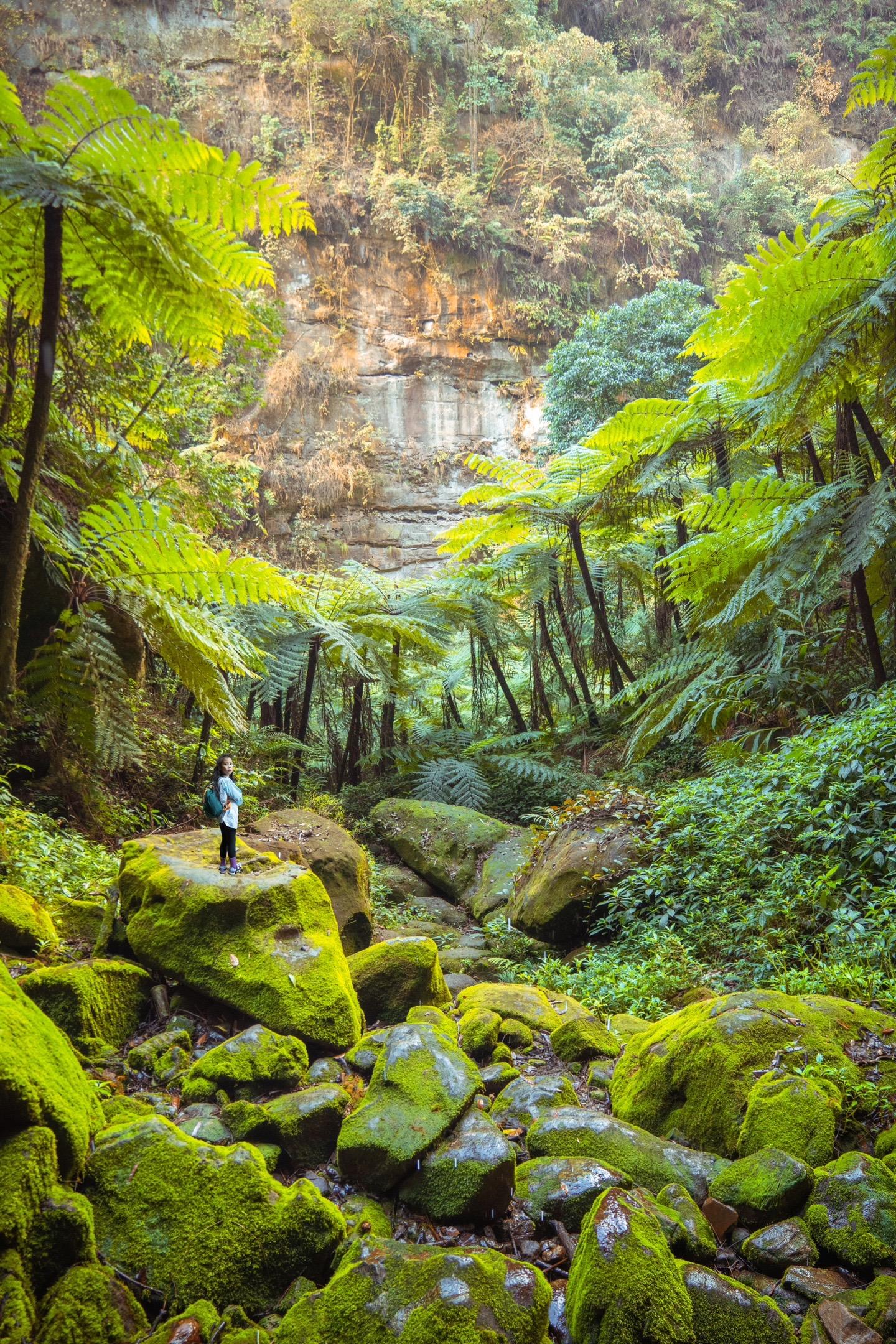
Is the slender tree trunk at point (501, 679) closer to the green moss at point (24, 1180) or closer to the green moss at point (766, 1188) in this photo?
the green moss at point (766, 1188)

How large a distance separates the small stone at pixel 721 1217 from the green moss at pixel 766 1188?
0.10ft

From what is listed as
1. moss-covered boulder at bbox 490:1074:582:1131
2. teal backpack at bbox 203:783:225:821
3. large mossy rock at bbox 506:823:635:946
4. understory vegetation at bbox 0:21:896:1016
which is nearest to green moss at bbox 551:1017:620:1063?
moss-covered boulder at bbox 490:1074:582:1131

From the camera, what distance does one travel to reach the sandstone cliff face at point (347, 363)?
768 inches

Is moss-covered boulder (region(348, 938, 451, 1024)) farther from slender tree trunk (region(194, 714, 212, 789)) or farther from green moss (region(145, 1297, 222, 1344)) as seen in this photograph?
slender tree trunk (region(194, 714, 212, 789))

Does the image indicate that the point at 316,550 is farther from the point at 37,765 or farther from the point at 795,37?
the point at 795,37

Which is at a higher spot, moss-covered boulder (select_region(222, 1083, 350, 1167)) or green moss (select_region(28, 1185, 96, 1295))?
green moss (select_region(28, 1185, 96, 1295))

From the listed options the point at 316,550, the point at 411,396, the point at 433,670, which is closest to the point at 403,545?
the point at 316,550

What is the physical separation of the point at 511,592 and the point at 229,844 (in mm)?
7167

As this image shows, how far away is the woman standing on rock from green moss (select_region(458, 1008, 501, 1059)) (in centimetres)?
124

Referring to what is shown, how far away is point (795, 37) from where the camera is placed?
2206cm

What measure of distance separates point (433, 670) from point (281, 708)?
405cm

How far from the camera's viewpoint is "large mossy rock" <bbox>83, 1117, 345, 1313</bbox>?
73.2 inches

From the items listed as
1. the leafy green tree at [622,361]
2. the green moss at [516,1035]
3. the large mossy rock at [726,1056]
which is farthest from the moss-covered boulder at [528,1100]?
the leafy green tree at [622,361]

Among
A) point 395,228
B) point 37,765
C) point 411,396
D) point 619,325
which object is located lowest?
point 37,765
